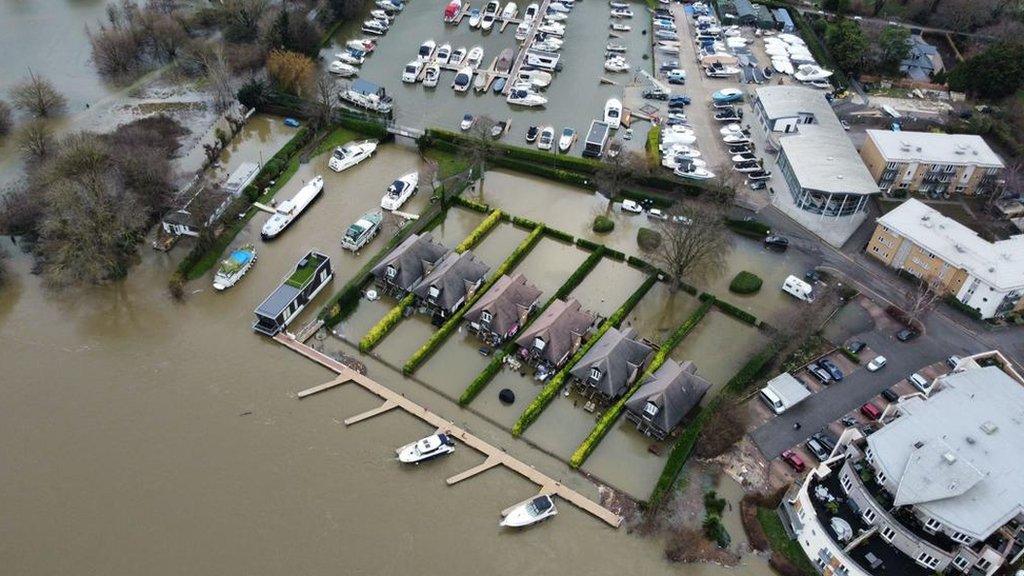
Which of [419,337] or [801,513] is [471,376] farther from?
[801,513]

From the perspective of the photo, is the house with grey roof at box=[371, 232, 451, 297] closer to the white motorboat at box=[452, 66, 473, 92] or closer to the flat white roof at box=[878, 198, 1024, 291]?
the white motorboat at box=[452, 66, 473, 92]

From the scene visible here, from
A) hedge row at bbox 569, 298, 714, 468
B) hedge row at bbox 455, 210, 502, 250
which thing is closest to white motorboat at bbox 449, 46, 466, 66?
hedge row at bbox 455, 210, 502, 250

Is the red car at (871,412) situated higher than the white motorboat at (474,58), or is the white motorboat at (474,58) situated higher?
the white motorboat at (474,58)

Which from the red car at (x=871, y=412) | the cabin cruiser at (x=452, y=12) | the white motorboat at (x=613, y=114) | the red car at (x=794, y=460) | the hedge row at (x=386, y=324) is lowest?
the red car at (x=871, y=412)

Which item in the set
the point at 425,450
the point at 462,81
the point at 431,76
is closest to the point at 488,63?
the point at 462,81

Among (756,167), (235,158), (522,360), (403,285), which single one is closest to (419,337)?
(403,285)

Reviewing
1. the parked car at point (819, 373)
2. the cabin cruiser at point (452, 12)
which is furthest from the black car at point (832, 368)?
the cabin cruiser at point (452, 12)

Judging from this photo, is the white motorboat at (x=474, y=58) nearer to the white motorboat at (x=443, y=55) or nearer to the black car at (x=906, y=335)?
the white motorboat at (x=443, y=55)
